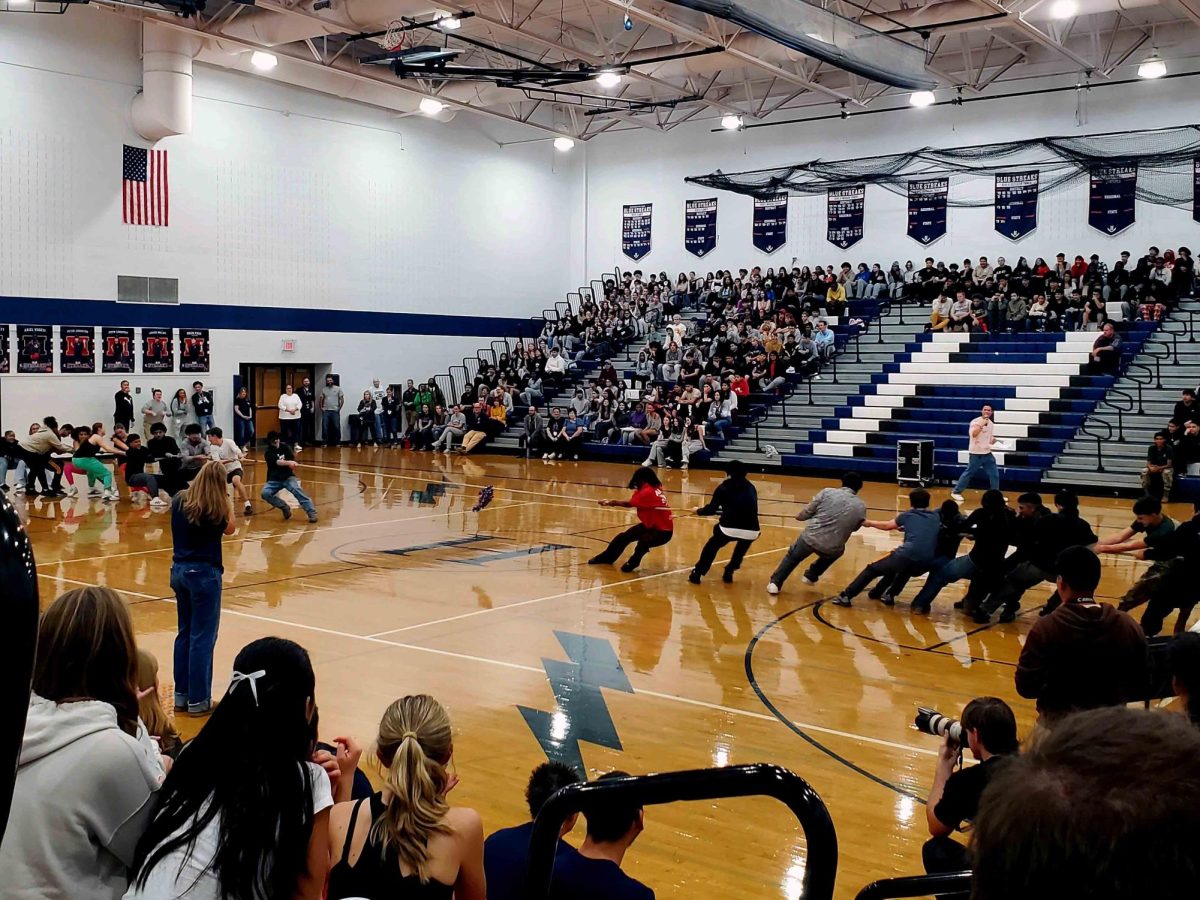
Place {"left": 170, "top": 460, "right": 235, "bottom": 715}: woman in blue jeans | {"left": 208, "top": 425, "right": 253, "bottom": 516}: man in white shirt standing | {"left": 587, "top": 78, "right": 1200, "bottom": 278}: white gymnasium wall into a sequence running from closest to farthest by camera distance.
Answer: {"left": 170, "top": 460, "right": 235, "bottom": 715}: woman in blue jeans
{"left": 208, "top": 425, "right": 253, "bottom": 516}: man in white shirt standing
{"left": 587, "top": 78, "right": 1200, "bottom": 278}: white gymnasium wall

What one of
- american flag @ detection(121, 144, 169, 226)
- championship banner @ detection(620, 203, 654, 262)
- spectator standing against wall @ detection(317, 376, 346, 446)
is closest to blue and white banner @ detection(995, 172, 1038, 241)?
championship banner @ detection(620, 203, 654, 262)

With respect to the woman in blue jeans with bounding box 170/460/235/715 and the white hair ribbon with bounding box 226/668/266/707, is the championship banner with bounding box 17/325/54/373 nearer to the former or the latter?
the woman in blue jeans with bounding box 170/460/235/715

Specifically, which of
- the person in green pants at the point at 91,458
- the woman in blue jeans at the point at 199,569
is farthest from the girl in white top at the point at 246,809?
the person in green pants at the point at 91,458

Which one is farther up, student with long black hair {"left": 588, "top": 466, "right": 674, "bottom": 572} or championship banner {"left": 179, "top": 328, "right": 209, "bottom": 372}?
championship banner {"left": 179, "top": 328, "right": 209, "bottom": 372}

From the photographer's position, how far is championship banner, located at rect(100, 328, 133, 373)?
954 inches

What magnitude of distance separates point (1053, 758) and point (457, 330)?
103ft

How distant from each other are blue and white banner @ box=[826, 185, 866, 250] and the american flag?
52.6ft

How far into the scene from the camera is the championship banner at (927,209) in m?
28.3

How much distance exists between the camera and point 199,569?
693 cm

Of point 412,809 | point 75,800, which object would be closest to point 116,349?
point 412,809

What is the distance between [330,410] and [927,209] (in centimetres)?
1541

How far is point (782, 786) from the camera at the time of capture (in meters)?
1.60

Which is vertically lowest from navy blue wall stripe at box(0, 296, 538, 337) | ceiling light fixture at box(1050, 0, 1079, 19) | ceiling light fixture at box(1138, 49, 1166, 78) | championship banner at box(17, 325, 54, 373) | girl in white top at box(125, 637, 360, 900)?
girl in white top at box(125, 637, 360, 900)

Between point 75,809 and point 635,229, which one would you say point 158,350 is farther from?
point 75,809
